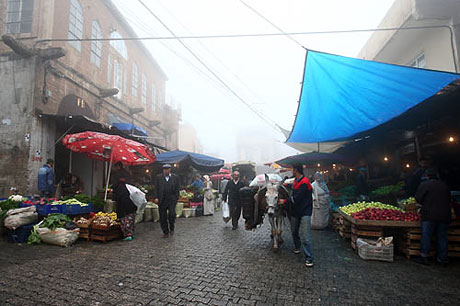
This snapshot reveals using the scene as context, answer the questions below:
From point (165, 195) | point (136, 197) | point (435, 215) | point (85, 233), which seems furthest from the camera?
point (165, 195)

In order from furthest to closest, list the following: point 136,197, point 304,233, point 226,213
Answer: point 226,213, point 136,197, point 304,233

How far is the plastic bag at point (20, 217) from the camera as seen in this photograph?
6059mm

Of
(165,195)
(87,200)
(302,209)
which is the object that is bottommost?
(87,200)

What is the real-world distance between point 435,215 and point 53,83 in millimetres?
14819

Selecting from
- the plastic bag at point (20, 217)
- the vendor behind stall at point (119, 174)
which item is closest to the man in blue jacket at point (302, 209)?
the vendor behind stall at point (119, 174)

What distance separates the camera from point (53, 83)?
1109cm

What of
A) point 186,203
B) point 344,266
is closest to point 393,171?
point 344,266

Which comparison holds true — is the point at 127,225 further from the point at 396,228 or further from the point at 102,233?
the point at 396,228

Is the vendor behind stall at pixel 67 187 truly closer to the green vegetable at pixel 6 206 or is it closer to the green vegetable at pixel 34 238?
the green vegetable at pixel 6 206

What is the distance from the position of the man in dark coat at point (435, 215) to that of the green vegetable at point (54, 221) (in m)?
8.62

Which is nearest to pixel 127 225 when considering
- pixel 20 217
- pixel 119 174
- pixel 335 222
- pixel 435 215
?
pixel 119 174

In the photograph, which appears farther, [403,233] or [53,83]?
[53,83]

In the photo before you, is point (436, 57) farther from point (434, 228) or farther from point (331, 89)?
point (434, 228)

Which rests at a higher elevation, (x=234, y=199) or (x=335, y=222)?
(x=234, y=199)
